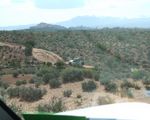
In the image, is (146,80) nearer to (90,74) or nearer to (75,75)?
(90,74)

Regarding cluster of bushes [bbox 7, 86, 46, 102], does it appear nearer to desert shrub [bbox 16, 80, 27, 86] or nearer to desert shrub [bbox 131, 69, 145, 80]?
desert shrub [bbox 16, 80, 27, 86]

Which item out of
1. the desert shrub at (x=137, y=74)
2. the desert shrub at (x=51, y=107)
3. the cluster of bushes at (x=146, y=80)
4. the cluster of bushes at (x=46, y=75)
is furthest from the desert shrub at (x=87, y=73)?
the desert shrub at (x=51, y=107)

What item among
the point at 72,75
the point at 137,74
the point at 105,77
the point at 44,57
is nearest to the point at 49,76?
the point at 72,75

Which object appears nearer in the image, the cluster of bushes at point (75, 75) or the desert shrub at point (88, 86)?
the desert shrub at point (88, 86)

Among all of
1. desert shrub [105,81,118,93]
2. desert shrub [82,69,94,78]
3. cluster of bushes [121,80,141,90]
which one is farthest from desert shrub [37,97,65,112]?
desert shrub [82,69,94,78]

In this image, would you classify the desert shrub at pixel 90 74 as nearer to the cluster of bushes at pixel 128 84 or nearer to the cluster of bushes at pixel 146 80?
the cluster of bushes at pixel 128 84

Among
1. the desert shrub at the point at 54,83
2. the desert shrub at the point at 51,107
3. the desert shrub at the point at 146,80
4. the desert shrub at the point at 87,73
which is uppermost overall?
the desert shrub at the point at 51,107

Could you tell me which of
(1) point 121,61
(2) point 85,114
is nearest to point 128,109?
(2) point 85,114
